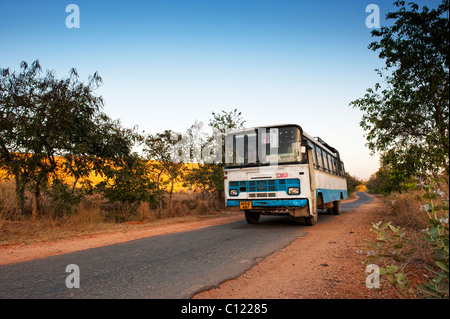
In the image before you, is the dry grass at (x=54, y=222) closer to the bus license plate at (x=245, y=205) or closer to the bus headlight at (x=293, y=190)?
the bus license plate at (x=245, y=205)

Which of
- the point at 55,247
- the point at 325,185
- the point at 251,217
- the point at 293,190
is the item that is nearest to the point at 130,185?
the point at 251,217

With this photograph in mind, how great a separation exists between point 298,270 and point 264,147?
5.46 metres

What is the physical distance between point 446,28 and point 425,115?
2.52 metres

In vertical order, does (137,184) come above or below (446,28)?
below

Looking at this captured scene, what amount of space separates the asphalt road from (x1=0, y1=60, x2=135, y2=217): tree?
5.14 meters

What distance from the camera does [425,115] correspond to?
8.59 meters

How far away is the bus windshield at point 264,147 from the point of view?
9.11m

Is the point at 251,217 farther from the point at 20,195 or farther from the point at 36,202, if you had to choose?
the point at 20,195

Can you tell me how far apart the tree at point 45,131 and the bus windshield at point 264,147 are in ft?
16.9

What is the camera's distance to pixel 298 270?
4488mm

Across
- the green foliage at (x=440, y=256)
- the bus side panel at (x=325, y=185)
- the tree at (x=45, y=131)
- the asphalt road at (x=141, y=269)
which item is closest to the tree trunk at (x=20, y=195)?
the tree at (x=45, y=131)

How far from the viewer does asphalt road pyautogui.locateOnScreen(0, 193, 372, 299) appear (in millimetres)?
3541
